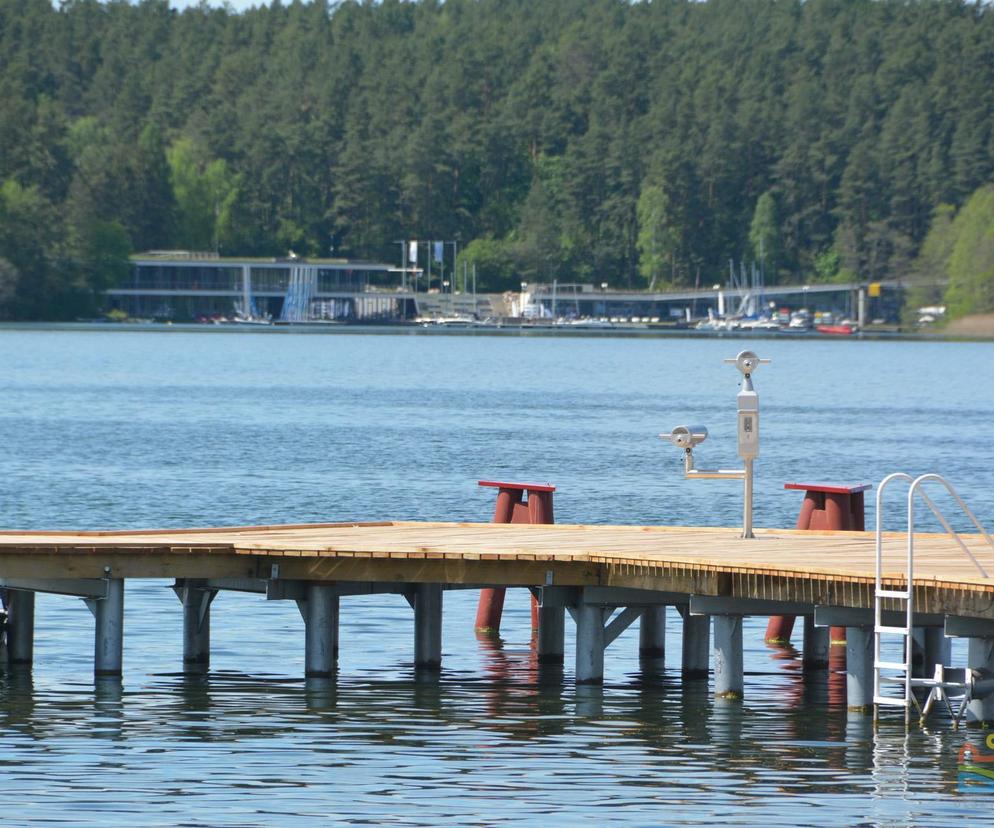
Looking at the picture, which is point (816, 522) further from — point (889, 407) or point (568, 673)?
point (889, 407)

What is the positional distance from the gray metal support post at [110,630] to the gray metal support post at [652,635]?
533 cm

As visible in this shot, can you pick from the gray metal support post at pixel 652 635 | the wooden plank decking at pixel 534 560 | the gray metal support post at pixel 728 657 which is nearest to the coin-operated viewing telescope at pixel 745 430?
the wooden plank decking at pixel 534 560

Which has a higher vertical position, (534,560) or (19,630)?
(534,560)

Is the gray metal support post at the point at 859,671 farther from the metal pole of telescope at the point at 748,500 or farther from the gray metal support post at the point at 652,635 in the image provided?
the gray metal support post at the point at 652,635

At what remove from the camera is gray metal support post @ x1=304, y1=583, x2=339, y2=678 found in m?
20.4

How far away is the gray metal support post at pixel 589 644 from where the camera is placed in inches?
786

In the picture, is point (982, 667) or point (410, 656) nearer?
point (982, 667)

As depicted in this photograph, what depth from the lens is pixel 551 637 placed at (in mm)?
22547

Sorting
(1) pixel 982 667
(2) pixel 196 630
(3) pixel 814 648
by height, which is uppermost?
(1) pixel 982 667

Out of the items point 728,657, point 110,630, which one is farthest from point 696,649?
point 110,630

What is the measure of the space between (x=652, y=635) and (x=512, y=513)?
2.21m

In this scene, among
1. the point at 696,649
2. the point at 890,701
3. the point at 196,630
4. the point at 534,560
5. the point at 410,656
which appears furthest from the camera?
the point at 410,656

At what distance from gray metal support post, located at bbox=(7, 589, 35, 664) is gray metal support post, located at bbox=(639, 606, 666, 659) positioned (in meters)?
6.12

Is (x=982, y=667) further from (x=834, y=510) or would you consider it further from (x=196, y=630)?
(x=196, y=630)
